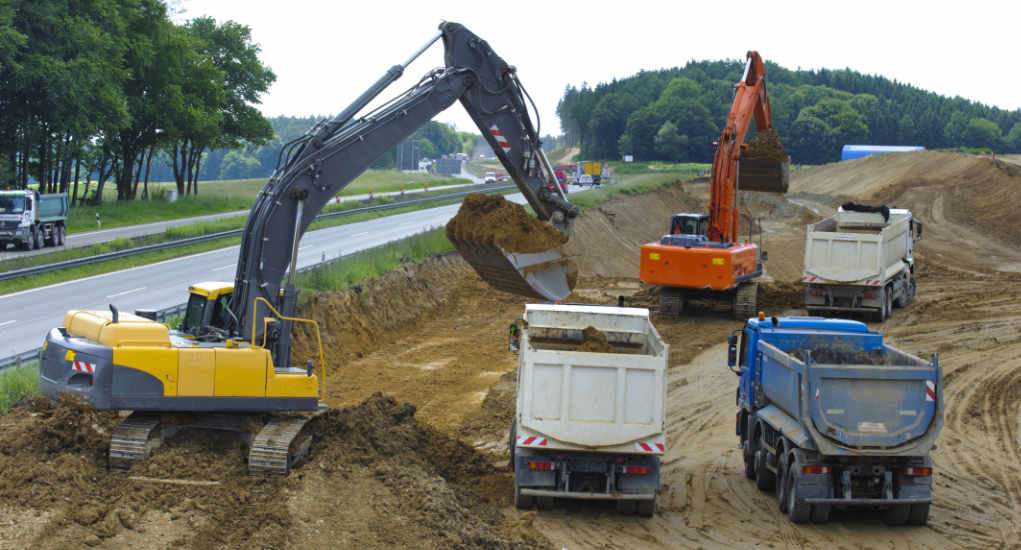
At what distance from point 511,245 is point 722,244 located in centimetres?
1142

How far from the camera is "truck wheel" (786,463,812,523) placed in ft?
36.7

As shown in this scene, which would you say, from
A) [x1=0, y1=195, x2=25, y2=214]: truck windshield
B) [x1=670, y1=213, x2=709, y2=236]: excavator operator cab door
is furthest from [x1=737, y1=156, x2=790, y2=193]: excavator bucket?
[x1=0, y1=195, x2=25, y2=214]: truck windshield

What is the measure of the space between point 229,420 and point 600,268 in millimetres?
24708

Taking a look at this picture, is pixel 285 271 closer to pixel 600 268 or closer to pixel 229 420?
pixel 229 420

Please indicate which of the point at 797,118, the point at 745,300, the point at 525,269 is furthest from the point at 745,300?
the point at 797,118

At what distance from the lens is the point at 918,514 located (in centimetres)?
1131

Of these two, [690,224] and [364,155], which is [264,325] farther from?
[690,224]

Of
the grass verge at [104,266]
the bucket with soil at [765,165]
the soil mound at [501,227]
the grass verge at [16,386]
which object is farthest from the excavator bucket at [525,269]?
the grass verge at [104,266]

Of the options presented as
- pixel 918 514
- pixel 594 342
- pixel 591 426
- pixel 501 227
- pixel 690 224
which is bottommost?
pixel 918 514

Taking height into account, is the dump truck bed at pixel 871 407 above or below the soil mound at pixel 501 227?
below

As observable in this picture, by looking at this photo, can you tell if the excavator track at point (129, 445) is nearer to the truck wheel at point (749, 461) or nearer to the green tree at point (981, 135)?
the truck wheel at point (749, 461)

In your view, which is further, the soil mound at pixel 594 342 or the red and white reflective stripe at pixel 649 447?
the soil mound at pixel 594 342

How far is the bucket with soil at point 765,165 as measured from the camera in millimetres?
28391

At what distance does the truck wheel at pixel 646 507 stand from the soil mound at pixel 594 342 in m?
2.09
